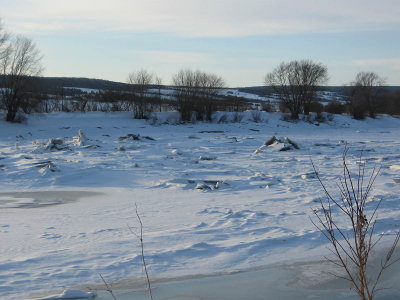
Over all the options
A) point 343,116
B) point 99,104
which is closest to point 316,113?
point 343,116

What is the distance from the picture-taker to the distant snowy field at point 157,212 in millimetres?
5641

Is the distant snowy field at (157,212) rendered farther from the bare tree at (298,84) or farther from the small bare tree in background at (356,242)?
the bare tree at (298,84)

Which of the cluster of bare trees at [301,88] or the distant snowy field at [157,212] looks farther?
the cluster of bare trees at [301,88]

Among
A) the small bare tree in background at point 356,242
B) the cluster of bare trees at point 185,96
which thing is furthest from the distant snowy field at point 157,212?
the cluster of bare trees at point 185,96

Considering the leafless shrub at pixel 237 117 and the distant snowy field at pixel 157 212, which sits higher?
the leafless shrub at pixel 237 117

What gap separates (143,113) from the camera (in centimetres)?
3931

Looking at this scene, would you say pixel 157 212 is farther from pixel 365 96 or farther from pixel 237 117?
pixel 365 96

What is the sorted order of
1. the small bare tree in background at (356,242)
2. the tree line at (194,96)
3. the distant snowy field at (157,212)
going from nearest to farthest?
the small bare tree in background at (356,242) → the distant snowy field at (157,212) → the tree line at (194,96)

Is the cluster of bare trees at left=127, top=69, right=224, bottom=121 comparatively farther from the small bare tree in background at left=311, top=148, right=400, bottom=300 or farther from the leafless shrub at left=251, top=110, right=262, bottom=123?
the small bare tree in background at left=311, top=148, right=400, bottom=300

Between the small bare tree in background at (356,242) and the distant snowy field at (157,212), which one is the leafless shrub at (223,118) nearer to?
the distant snowy field at (157,212)

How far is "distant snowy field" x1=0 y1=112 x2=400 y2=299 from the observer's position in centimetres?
564

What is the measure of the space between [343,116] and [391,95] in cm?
2044

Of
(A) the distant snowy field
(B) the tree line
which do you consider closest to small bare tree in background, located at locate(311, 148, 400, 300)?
(A) the distant snowy field

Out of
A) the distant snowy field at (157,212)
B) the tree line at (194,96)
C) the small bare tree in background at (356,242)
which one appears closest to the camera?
the small bare tree in background at (356,242)
